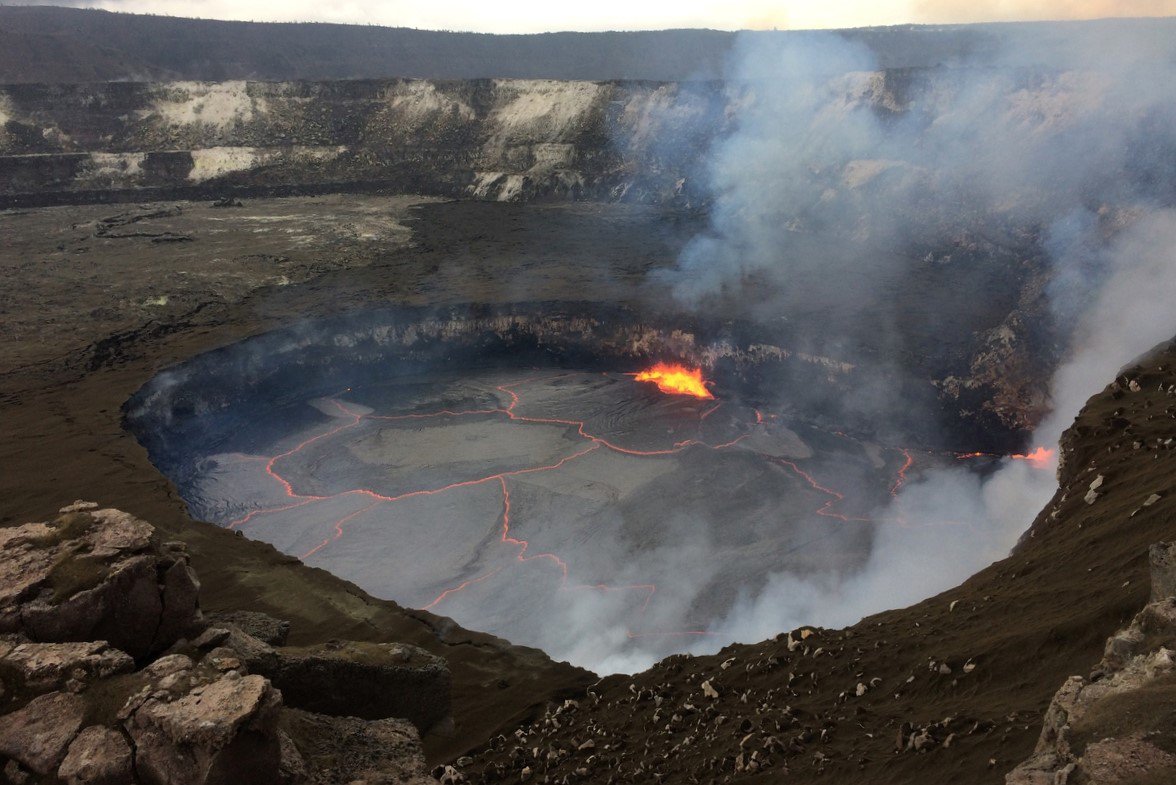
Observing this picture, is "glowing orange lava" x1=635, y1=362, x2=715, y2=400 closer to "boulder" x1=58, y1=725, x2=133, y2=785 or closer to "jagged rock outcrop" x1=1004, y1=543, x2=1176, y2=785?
"jagged rock outcrop" x1=1004, y1=543, x2=1176, y2=785

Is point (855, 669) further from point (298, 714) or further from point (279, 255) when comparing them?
point (279, 255)

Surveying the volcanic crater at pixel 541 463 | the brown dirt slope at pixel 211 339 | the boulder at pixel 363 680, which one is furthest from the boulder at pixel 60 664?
the volcanic crater at pixel 541 463

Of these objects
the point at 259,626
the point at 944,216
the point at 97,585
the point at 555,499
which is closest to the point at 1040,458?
the point at 555,499

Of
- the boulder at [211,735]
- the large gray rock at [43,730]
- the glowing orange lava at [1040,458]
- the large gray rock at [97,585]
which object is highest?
the glowing orange lava at [1040,458]

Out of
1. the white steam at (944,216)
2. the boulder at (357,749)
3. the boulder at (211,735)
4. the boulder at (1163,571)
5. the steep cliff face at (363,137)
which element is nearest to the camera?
the boulder at (211,735)

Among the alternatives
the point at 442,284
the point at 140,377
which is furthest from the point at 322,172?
the point at 140,377

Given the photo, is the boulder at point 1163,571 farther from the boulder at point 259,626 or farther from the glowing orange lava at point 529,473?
the glowing orange lava at point 529,473

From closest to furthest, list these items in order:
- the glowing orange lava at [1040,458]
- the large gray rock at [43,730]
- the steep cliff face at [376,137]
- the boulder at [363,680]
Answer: the large gray rock at [43,730] → the boulder at [363,680] → the glowing orange lava at [1040,458] → the steep cliff face at [376,137]

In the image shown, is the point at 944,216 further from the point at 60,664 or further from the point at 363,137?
the point at 363,137
